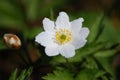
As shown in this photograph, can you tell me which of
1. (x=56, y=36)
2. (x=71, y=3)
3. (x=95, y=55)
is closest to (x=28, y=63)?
(x=56, y=36)

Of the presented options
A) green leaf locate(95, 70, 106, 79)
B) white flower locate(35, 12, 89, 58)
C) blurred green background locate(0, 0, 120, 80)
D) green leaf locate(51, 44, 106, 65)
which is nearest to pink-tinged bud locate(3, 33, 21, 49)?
white flower locate(35, 12, 89, 58)

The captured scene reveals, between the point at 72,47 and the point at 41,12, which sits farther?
the point at 41,12

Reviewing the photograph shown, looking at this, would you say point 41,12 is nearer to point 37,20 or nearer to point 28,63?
point 37,20

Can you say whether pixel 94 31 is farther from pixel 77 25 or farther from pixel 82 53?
pixel 77 25

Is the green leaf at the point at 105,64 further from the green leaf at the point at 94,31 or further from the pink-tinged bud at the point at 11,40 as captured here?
the pink-tinged bud at the point at 11,40

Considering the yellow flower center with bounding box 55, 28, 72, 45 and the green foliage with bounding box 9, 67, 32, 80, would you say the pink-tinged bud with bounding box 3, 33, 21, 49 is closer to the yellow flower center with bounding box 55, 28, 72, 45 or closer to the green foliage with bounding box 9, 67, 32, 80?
the green foliage with bounding box 9, 67, 32, 80

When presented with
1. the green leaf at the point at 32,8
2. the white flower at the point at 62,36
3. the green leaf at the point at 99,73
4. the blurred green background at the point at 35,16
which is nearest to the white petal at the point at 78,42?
the white flower at the point at 62,36

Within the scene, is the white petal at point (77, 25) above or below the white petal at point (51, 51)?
above
